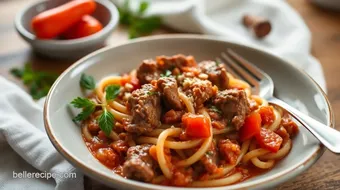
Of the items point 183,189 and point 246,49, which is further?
point 246,49

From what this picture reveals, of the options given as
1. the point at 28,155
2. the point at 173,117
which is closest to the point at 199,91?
the point at 173,117

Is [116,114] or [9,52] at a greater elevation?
[116,114]

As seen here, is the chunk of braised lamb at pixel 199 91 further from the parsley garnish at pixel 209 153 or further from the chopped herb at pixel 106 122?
the chopped herb at pixel 106 122

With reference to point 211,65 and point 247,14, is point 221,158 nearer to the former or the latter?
point 211,65

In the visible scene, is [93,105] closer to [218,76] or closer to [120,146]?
[120,146]

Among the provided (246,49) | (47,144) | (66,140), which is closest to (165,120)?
(66,140)

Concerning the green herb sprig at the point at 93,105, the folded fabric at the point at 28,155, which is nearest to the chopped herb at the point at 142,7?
the green herb sprig at the point at 93,105
